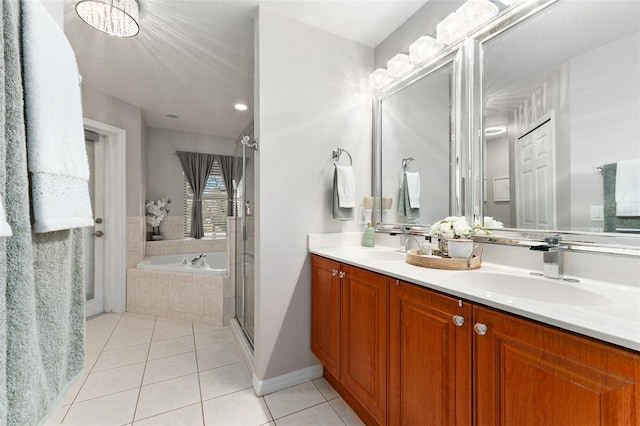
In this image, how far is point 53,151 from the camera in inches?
21.3

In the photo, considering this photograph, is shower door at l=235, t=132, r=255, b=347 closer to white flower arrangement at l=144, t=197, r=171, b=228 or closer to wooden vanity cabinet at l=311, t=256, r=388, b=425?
wooden vanity cabinet at l=311, t=256, r=388, b=425

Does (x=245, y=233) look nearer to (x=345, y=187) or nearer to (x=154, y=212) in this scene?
(x=345, y=187)

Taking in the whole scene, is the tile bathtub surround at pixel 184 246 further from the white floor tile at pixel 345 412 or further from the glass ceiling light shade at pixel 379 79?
the glass ceiling light shade at pixel 379 79

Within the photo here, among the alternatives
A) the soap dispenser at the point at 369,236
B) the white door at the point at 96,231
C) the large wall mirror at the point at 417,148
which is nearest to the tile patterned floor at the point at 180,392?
the white door at the point at 96,231

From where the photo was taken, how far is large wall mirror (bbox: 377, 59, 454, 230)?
5.47ft

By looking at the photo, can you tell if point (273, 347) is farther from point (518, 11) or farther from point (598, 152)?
point (518, 11)

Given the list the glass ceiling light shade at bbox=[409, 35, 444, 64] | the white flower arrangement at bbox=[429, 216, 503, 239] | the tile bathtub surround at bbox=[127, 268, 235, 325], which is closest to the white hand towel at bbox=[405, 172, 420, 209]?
the white flower arrangement at bbox=[429, 216, 503, 239]

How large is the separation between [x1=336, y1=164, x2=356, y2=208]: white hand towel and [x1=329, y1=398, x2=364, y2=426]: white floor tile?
4.00 feet

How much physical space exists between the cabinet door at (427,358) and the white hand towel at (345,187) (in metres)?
0.84

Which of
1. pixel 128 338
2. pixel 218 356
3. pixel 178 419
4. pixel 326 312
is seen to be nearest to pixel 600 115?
pixel 326 312

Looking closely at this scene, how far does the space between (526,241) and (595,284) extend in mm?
292

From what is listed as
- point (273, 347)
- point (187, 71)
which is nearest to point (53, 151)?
point (273, 347)

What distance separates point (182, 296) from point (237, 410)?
1.69 metres

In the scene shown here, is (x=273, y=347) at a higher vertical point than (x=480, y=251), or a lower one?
lower
